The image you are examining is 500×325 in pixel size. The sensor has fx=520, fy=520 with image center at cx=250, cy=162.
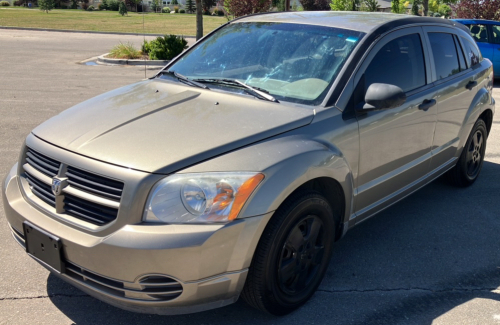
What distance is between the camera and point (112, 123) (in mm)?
3195

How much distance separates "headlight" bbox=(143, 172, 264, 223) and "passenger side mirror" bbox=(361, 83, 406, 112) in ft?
3.93

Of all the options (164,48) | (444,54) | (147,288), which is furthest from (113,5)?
(147,288)

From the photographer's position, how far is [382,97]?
3.45 metres

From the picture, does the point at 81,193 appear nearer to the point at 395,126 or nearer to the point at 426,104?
the point at 395,126

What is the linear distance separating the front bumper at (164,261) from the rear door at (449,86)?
8.06 feet

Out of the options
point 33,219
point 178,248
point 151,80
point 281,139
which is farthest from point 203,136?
point 151,80

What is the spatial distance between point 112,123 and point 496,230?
344cm

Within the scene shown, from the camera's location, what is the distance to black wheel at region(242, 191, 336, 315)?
288cm

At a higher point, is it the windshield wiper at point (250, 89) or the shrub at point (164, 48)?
the windshield wiper at point (250, 89)

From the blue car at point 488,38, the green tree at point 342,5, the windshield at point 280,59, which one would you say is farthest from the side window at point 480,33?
the green tree at point 342,5

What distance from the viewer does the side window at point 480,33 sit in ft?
42.9

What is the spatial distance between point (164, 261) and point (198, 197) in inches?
14.4

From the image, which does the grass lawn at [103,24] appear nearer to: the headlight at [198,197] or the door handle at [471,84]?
the door handle at [471,84]

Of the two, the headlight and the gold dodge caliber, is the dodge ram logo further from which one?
the headlight
